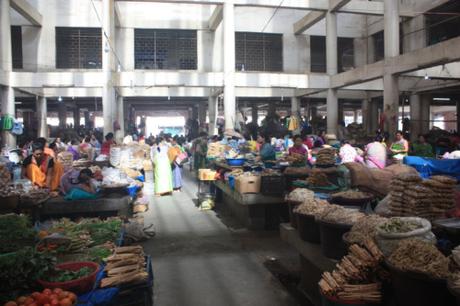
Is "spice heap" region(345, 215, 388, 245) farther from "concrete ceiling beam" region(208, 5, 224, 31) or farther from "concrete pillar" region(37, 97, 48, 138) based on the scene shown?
"concrete pillar" region(37, 97, 48, 138)

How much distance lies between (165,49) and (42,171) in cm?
1425

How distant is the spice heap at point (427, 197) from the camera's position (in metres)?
4.29

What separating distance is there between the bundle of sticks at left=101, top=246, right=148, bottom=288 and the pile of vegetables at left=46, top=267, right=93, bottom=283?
18 cm

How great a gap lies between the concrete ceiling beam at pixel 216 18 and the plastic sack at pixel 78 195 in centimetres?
1267

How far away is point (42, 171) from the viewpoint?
8.75 metres

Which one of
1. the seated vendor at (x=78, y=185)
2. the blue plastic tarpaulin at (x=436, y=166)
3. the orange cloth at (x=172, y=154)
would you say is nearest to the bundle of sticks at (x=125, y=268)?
the seated vendor at (x=78, y=185)

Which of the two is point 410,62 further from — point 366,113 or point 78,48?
point 78,48

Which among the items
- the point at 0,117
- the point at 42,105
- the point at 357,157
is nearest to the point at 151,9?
the point at 42,105

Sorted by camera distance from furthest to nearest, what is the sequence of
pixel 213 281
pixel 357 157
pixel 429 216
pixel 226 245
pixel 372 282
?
pixel 357 157
pixel 226 245
pixel 213 281
pixel 429 216
pixel 372 282

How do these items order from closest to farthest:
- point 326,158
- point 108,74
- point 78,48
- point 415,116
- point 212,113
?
point 326,158, point 108,74, point 415,116, point 78,48, point 212,113

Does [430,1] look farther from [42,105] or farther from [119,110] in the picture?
[42,105]

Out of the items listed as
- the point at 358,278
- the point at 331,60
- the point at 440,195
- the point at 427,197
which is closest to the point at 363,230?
the point at 358,278

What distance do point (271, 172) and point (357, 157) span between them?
2779 millimetres

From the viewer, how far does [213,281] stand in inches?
222
